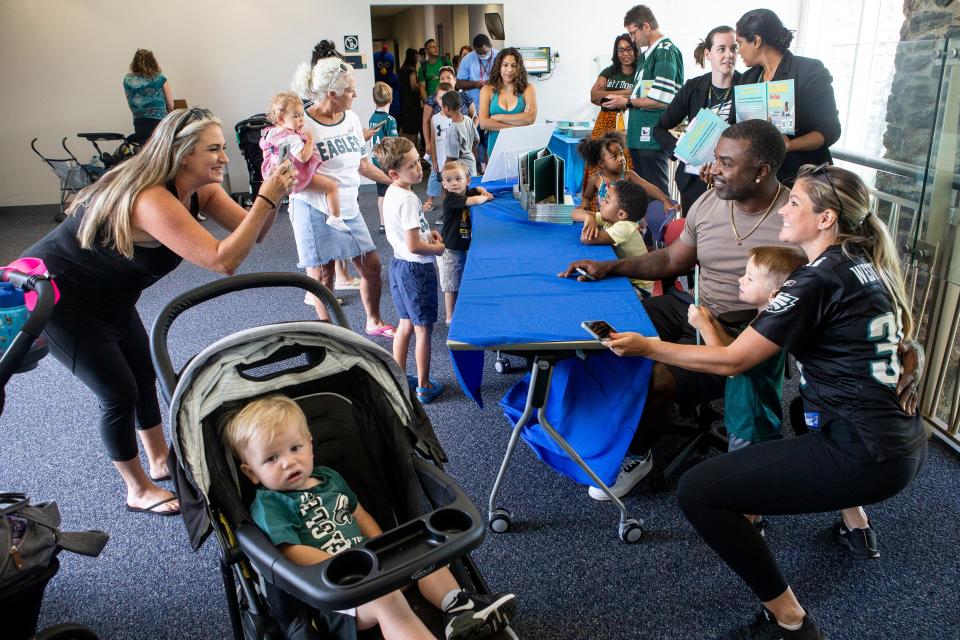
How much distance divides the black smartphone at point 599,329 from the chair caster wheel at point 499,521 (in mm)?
741

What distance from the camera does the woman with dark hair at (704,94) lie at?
3.73 metres

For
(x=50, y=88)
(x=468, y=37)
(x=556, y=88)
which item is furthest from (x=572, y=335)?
(x=468, y=37)

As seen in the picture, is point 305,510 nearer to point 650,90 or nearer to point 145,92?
point 650,90

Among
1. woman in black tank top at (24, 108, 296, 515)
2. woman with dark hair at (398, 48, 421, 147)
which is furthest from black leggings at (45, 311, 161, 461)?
woman with dark hair at (398, 48, 421, 147)

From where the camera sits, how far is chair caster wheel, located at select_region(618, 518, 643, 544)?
227 cm

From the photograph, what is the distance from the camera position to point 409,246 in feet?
9.89

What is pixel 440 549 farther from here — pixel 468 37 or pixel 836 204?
pixel 468 37

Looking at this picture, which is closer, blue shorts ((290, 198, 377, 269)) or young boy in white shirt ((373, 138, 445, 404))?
young boy in white shirt ((373, 138, 445, 404))

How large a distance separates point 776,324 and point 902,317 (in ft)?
1.07

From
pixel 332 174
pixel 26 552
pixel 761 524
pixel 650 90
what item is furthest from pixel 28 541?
pixel 650 90

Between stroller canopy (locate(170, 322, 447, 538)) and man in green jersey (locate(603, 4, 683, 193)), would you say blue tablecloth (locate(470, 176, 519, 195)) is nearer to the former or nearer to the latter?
man in green jersey (locate(603, 4, 683, 193))

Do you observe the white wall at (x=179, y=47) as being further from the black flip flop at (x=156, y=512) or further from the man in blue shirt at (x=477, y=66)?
the black flip flop at (x=156, y=512)

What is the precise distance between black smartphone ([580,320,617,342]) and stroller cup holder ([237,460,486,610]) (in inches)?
30.6

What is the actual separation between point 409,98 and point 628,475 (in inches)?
349
